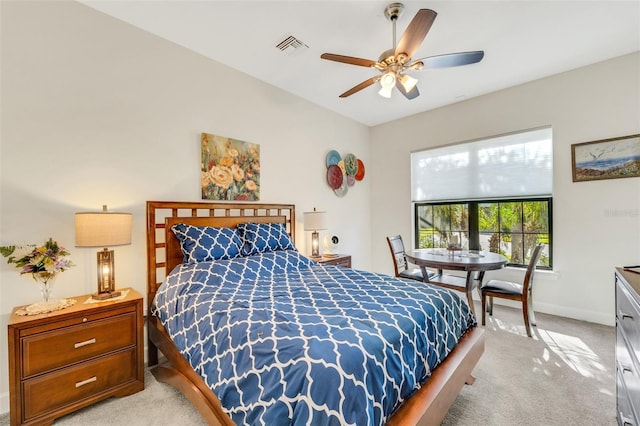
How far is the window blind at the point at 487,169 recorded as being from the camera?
11.6 ft

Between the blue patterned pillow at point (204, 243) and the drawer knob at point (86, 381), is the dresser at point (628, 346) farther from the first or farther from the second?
the drawer knob at point (86, 381)

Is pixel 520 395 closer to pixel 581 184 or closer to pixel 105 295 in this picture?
pixel 581 184

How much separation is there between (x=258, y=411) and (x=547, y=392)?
2156 mm

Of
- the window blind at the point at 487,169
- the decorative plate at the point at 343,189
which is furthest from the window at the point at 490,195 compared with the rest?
the decorative plate at the point at 343,189

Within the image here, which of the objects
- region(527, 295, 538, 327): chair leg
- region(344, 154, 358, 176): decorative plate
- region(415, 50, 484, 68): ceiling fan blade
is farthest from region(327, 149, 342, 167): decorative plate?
region(527, 295, 538, 327): chair leg

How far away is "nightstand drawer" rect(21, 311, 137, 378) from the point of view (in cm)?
165

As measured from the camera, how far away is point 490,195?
3.93 meters

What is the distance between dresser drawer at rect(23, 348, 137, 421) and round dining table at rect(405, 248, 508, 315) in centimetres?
281

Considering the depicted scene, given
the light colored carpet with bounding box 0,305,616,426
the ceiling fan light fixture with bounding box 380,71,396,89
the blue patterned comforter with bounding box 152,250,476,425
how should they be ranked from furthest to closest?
the ceiling fan light fixture with bounding box 380,71,396,89 < the light colored carpet with bounding box 0,305,616,426 < the blue patterned comforter with bounding box 152,250,476,425

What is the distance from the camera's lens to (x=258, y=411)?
114 centimetres

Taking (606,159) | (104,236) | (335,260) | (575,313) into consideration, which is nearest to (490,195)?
(606,159)

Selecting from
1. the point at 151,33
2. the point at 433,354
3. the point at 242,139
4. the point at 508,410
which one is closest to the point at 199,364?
the point at 433,354

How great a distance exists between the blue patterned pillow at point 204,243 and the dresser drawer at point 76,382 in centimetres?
80

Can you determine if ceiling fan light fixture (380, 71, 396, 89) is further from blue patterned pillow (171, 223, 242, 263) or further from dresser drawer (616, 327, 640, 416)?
dresser drawer (616, 327, 640, 416)
